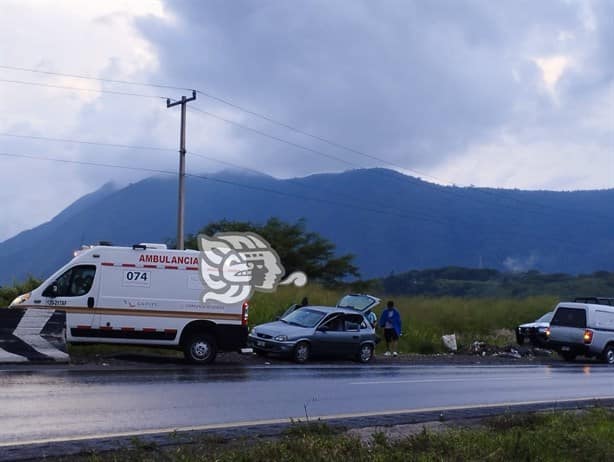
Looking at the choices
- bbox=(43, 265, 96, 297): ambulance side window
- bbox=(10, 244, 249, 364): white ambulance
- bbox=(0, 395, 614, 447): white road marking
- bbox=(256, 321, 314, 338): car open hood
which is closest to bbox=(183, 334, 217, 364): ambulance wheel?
bbox=(10, 244, 249, 364): white ambulance

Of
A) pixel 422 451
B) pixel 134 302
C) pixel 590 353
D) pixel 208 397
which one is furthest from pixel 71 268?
pixel 590 353

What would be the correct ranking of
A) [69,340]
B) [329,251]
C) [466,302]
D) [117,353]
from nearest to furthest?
[69,340] < [117,353] < [466,302] < [329,251]

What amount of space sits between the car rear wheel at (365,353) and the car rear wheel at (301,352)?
74.6 inches

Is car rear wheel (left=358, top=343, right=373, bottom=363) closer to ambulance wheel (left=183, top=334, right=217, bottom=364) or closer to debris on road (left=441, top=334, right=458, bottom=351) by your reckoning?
ambulance wheel (left=183, top=334, right=217, bottom=364)

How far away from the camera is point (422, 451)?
8.50m

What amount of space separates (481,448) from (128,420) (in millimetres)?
4365

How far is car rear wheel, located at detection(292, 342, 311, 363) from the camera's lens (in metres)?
21.7

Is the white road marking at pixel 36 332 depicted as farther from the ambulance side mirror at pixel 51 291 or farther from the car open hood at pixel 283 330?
the car open hood at pixel 283 330

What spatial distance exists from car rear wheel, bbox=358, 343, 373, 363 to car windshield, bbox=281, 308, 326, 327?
153 cm

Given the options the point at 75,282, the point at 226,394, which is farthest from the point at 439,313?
the point at 226,394

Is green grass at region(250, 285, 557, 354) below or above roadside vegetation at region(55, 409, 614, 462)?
above

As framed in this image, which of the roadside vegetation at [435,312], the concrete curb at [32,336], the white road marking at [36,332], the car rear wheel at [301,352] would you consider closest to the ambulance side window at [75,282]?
the concrete curb at [32,336]

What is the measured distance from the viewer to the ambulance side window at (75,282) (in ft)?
60.0

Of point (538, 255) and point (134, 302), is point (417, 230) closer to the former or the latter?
point (538, 255)
